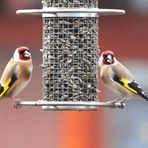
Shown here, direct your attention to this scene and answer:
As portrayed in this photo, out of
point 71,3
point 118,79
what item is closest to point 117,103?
point 118,79

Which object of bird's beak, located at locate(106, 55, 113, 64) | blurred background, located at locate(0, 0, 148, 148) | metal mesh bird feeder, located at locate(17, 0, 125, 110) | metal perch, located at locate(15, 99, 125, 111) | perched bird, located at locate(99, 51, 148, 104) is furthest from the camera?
blurred background, located at locate(0, 0, 148, 148)

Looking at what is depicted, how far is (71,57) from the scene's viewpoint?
991 cm

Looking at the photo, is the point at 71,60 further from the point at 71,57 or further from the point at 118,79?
the point at 118,79

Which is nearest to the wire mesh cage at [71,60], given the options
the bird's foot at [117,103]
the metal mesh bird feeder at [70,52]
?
the metal mesh bird feeder at [70,52]

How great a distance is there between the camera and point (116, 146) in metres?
18.3

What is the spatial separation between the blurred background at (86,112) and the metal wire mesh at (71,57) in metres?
7.36

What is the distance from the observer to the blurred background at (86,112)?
58.1 ft

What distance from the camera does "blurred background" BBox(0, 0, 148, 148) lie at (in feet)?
58.1

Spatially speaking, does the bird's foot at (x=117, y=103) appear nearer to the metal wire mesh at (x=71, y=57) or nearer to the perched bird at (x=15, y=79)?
the metal wire mesh at (x=71, y=57)

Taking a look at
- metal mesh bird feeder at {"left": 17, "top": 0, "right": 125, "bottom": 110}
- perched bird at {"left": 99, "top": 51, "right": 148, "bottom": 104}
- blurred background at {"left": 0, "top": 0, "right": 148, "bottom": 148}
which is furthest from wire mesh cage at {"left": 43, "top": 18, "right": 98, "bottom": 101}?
blurred background at {"left": 0, "top": 0, "right": 148, "bottom": 148}

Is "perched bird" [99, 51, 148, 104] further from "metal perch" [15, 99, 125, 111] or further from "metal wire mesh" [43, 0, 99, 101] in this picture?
A: "metal perch" [15, 99, 125, 111]

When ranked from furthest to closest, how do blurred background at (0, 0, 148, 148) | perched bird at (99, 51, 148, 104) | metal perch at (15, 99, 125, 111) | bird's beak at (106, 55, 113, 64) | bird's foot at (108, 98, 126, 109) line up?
1. blurred background at (0, 0, 148, 148)
2. bird's beak at (106, 55, 113, 64)
3. perched bird at (99, 51, 148, 104)
4. bird's foot at (108, 98, 126, 109)
5. metal perch at (15, 99, 125, 111)

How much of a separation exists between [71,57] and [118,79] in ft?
1.36

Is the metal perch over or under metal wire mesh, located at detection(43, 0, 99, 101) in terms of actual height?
under
